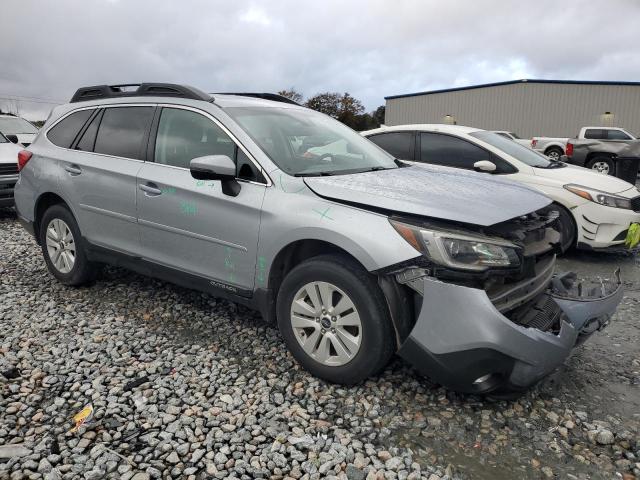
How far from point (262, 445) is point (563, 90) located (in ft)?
109

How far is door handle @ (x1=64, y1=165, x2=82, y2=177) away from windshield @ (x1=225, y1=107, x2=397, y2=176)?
1599mm

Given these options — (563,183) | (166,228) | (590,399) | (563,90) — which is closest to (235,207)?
(166,228)

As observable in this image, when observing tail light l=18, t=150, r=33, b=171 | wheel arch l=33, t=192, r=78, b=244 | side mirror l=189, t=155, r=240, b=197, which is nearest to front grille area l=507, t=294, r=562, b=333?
side mirror l=189, t=155, r=240, b=197

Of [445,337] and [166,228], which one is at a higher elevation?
[166,228]

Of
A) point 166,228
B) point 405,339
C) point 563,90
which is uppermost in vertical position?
point 563,90

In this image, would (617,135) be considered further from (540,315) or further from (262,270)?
(262,270)

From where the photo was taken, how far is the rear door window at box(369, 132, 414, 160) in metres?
6.56

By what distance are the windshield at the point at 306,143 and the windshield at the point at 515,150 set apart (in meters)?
2.74

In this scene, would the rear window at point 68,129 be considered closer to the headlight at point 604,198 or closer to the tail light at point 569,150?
the headlight at point 604,198

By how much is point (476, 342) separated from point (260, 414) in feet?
3.95

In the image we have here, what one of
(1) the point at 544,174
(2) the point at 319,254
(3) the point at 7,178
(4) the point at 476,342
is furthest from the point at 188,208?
(3) the point at 7,178

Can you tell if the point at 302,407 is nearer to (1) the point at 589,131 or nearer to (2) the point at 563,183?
(2) the point at 563,183

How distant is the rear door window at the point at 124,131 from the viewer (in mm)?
3994

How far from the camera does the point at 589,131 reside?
18156mm
